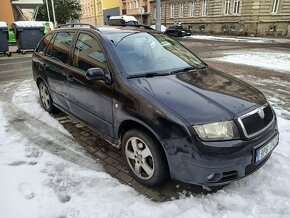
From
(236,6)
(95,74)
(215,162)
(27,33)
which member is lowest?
(215,162)

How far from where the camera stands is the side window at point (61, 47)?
4262 mm

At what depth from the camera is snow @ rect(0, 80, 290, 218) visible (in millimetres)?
2658

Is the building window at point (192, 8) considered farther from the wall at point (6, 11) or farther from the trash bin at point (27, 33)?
the trash bin at point (27, 33)

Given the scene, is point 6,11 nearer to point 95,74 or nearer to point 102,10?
point 95,74

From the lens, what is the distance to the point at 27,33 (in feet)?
48.3

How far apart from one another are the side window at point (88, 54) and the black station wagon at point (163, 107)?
1 cm

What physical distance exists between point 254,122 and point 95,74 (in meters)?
1.78

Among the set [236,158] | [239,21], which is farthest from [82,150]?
[239,21]

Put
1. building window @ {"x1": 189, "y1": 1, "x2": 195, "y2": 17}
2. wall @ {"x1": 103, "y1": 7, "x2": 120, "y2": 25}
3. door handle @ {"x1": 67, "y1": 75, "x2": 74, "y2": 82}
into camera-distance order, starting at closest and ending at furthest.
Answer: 1. door handle @ {"x1": 67, "y1": 75, "x2": 74, "y2": 82}
2. building window @ {"x1": 189, "y1": 1, "x2": 195, "y2": 17}
3. wall @ {"x1": 103, "y1": 7, "x2": 120, "y2": 25}

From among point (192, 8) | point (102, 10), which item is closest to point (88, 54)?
point (192, 8)

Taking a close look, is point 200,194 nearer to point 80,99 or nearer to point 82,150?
point 82,150

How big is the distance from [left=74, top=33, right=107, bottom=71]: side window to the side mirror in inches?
5.9

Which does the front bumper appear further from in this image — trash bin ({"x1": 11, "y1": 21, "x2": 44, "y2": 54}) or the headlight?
trash bin ({"x1": 11, "y1": 21, "x2": 44, "y2": 54})

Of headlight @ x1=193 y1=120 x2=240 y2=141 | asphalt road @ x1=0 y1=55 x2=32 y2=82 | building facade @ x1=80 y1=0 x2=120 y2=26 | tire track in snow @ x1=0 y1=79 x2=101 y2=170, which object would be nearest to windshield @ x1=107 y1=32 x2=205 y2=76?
headlight @ x1=193 y1=120 x2=240 y2=141
